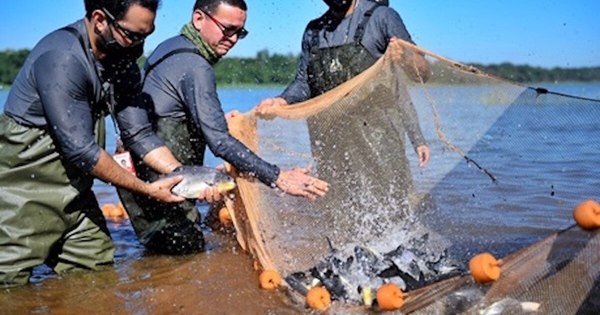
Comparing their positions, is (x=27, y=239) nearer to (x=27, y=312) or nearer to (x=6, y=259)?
(x=6, y=259)

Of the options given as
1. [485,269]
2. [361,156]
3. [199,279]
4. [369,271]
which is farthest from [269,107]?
[485,269]

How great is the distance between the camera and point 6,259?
15.8 ft

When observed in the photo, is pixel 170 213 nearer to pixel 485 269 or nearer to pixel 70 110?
pixel 70 110

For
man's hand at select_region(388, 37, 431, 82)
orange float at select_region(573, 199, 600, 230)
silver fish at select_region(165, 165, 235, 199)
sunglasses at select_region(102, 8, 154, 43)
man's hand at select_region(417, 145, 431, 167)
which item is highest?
sunglasses at select_region(102, 8, 154, 43)

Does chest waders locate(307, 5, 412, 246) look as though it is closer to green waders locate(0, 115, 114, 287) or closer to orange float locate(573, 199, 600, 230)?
green waders locate(0, 115, 114, 287)

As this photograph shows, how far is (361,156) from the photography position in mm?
5324

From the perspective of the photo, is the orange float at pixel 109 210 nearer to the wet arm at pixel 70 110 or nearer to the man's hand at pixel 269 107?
the man's hand at pixel 269 107

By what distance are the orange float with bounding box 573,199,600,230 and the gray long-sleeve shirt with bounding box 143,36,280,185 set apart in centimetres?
209

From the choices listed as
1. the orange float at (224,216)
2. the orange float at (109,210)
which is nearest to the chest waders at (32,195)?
the orange float at (224,216)

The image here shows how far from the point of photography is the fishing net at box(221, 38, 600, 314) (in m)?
4.81

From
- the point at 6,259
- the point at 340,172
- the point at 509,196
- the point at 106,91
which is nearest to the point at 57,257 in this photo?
the point at 6,259

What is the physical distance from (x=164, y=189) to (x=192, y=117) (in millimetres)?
817

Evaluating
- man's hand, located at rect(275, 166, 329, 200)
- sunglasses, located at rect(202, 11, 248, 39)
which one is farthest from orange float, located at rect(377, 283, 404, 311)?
sunglasses, located at rect(202, 11, 248, 39)

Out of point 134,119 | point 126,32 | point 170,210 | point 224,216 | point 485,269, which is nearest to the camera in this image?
point 485,269
